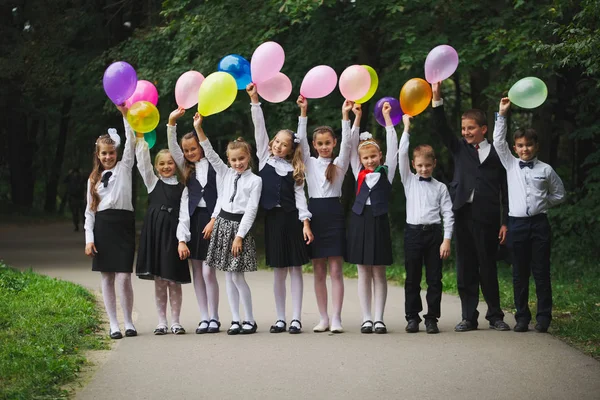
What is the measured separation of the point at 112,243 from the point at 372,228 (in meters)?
2.38

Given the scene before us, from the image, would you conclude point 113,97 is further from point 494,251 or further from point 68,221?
point 68,221

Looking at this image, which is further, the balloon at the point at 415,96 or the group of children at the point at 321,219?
the balloon at the point at 415,96

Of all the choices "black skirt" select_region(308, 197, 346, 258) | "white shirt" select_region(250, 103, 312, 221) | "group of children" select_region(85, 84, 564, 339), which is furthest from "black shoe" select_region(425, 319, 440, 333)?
"white shirt" select_region(250, 103, 312, 221)

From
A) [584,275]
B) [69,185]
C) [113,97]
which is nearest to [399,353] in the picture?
[113,97]

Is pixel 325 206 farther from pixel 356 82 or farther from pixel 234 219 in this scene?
pixel 356 82

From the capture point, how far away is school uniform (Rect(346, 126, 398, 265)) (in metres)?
9.05

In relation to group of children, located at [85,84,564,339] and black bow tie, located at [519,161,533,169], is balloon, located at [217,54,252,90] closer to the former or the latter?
group of children, located at [85,84,564,339]

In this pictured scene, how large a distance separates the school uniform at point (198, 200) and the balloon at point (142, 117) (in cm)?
30

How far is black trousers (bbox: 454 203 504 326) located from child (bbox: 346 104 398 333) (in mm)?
726

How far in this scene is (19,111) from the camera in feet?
107

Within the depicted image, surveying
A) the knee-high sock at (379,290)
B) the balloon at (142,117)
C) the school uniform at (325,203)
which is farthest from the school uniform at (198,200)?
the knee-high sock at (379,290)

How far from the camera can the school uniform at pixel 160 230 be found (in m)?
9.12

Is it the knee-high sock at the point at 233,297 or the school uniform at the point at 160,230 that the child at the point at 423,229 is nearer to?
the knee-high sock at the point at 233,297

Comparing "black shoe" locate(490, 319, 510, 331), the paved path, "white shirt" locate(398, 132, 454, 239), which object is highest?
"white shirt" locate(398, 132, 454, 239)
